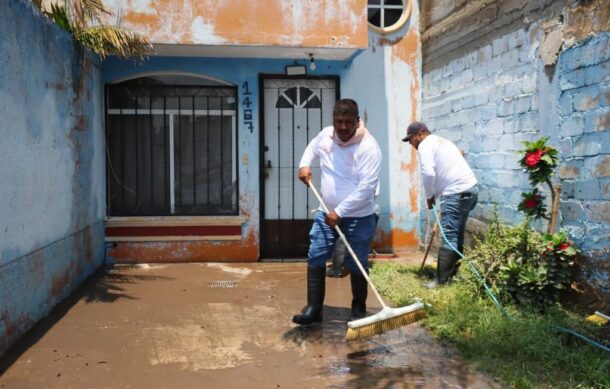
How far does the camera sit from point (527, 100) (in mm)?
5719


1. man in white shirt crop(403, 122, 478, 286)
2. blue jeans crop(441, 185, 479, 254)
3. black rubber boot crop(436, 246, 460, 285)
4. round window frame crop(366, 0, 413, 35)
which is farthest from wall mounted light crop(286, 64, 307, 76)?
black rubber boot crop(436, 246, 460, 285)

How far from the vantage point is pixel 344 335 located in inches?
185

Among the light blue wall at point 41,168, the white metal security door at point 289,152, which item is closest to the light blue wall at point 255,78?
the white metal security door at point 289,152

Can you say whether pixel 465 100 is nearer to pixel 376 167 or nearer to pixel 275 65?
pixel 275 65

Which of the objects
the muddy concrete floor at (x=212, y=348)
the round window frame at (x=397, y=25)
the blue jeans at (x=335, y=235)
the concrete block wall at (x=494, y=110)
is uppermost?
the round window frame at (x=397, y=25)

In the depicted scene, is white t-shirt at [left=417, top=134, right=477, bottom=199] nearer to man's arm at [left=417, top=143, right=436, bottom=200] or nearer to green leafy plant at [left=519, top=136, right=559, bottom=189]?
man's arm at [left=417, top=143, right=436, bottom=200]

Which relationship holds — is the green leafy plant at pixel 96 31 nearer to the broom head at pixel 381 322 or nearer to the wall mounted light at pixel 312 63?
the wall mounted light at pixel 312 63

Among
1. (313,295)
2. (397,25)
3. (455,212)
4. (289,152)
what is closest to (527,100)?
(455,212)

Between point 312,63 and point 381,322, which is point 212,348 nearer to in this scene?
point 381,322

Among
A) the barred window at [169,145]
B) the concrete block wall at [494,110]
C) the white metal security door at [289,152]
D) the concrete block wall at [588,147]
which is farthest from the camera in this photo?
the white metal security door at [289,152]

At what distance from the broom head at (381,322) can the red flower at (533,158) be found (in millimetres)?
1648

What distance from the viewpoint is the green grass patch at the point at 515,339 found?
3.68 m

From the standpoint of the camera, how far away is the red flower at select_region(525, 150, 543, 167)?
493 cm

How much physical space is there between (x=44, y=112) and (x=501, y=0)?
4569 millimetres
